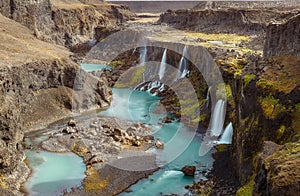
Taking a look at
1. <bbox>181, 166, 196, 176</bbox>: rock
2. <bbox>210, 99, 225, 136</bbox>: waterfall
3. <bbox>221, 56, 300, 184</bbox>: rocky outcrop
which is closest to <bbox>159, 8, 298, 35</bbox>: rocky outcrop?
<bbox>210, 99, 225, 136</bbox>: waterfall

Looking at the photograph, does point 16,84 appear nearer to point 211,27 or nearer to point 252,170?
point 252,170

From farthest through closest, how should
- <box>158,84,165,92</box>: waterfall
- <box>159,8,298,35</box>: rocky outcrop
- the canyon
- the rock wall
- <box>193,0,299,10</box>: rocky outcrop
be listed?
1. <box>193,0,299,10</box>: rocky outcrop
2. <box>159,8,298,35</box>: rocky outcrop
3. <box>158,84,165,92</box>: waterfall
4. the canyon
5. the rock wall

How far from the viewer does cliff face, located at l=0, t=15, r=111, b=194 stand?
38750mm

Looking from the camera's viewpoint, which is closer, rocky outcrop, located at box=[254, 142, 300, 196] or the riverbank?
rocky outcrop, located at box=[254, 142, 300, 196]

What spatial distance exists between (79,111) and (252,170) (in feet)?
108

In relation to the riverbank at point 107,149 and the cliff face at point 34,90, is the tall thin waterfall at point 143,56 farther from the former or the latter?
the riverbank at point 107,149

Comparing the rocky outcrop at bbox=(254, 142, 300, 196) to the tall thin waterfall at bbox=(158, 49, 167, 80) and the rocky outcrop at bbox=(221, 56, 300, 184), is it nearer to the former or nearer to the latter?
the rocky outcrop at bbox=(221, 56, 300, 184)

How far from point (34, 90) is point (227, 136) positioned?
27477 millimetres

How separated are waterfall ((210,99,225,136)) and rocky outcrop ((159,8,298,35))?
42349 millimetres

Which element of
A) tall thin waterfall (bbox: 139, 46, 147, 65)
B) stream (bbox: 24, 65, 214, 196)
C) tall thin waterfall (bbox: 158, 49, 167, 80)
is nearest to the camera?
stream (bbox: 24, 65, 214, 196)

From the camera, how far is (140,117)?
5766cm

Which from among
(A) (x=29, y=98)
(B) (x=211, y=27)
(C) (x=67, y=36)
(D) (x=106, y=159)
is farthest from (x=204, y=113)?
(C) (x=67, y=36)

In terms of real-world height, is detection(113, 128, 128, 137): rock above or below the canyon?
below

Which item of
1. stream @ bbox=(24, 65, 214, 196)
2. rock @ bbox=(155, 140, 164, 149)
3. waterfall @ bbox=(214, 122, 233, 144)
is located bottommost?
stream @ bbox=(24, 65, 214, 196)
